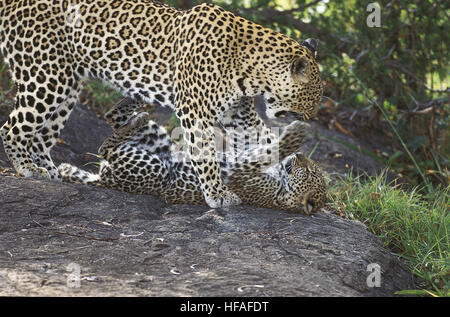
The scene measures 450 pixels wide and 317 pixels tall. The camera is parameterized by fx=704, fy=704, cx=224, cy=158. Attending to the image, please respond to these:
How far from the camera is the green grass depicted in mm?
6391

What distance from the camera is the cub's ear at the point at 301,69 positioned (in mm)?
6699

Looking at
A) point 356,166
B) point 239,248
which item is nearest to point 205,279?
point 239,248

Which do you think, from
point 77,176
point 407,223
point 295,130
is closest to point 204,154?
point 295,130

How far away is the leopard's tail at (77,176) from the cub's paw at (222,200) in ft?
4.37

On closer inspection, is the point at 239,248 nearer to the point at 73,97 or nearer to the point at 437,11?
the point at 73,97

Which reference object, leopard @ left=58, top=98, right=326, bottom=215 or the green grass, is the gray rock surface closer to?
leopard @ left=58, top=98, right=326, bottom=215

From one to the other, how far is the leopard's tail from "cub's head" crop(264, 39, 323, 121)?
2024 millimetres

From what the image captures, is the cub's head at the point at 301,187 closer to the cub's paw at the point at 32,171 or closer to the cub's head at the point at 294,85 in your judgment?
the cub's head at the point at 294,85

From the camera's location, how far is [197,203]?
7.20 m

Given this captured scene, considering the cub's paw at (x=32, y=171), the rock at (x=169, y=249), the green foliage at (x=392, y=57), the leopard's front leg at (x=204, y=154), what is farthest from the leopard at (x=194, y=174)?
the green foliage at (x=392, y=57)

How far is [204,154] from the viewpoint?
6863 mm

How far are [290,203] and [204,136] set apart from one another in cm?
113
